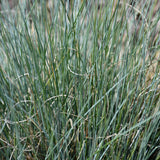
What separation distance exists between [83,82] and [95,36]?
18 centimetres

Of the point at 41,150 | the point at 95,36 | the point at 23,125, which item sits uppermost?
the point at 95,36

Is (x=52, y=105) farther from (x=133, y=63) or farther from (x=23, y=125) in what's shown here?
(x=133, y=63)

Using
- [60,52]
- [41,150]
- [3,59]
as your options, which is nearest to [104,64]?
[60,52]

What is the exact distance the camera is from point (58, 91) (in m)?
1.10

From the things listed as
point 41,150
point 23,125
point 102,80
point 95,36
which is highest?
point 95,36

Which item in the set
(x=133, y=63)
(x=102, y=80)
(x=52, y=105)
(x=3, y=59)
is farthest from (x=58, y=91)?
(x=3, y=59)

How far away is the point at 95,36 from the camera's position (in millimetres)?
1013

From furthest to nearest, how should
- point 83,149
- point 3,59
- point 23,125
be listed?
point 3,59
point 23,125
point 83,149

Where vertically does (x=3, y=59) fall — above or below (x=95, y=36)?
below

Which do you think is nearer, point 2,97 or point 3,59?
point 2,97

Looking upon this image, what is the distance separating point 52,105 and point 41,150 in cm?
19

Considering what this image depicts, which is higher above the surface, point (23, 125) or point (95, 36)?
point (95, 36)

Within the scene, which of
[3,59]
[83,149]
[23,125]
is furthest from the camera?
[3,59]

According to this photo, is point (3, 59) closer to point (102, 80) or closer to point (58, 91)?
point (58, 91)
